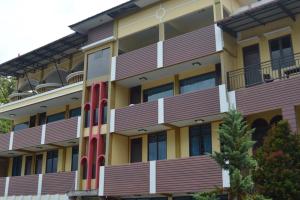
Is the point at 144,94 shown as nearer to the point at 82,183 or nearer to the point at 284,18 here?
the point at 82,183

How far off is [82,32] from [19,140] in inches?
325

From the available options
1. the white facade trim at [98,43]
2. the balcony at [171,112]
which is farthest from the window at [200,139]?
the white facade trim at [98,43]

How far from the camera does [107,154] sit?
847 inches

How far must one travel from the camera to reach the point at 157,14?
22.0m

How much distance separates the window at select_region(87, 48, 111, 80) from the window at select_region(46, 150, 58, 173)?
6.40m

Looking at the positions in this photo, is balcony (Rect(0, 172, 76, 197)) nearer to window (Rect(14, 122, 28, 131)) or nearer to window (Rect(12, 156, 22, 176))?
window (Rect(12, 156, 22, 176))

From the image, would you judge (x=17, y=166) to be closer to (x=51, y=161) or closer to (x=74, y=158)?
(x=51, y=161)

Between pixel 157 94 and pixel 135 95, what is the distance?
1.54 meters

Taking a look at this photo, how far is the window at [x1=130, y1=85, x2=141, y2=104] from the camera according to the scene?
76.5ft

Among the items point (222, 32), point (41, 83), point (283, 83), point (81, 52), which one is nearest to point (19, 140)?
point (41, 83)

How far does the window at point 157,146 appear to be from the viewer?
70.2ft

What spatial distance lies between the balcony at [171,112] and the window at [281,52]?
8.96 feet

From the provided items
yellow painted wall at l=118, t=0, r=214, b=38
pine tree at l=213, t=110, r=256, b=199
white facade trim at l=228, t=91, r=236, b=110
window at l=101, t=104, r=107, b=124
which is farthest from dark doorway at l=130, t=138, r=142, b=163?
pine tree at l=213, t=110, r=256, b=199

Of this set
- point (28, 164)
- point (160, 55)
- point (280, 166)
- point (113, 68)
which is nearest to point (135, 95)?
point (113, 68)
